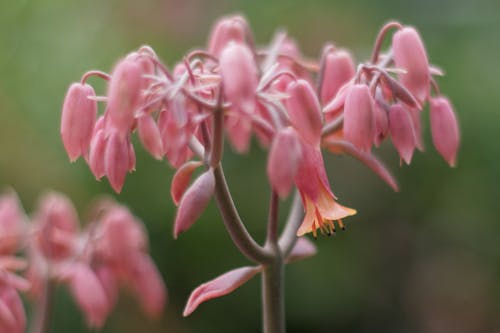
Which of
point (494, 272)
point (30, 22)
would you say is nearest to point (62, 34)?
point (30, 22)

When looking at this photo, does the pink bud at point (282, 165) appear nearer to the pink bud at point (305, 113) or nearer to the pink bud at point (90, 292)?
the pink bud at point (305, 113)

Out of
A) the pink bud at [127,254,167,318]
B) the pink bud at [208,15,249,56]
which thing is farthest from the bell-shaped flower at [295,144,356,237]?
the pink bud at [127,254,167,318]

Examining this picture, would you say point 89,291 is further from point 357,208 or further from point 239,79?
point 357,208

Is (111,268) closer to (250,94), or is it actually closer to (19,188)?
(250,94)

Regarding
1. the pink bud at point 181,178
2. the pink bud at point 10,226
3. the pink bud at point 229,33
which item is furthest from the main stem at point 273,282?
the pink bud at point 10,226

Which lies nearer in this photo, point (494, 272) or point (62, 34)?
point (494, 272)

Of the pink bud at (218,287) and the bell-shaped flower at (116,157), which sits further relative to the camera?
the pink bud at (218,287)
